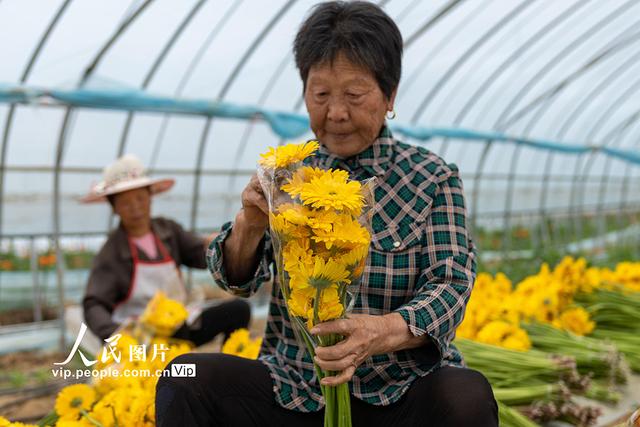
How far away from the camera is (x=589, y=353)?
2.74m

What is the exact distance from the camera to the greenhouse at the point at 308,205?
1.38 m

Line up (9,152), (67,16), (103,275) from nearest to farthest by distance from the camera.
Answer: (103,275) < (67,16) < (9,152)

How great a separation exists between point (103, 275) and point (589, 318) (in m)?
2.37

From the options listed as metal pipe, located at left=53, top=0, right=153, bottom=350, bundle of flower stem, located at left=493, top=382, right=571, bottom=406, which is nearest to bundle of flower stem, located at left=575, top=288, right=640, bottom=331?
bundle of flower stem, located at left=493, top=382, right=571, bottom=406

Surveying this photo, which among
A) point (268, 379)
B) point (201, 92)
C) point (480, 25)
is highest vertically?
point (480, 25)

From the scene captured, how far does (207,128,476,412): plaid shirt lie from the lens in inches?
55.1

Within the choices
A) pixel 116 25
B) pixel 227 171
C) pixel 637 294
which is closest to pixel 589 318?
pixel 637 294

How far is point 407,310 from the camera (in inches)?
51.5

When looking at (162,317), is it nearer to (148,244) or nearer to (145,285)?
(145,285)

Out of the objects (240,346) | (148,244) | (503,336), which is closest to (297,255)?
(240,346)

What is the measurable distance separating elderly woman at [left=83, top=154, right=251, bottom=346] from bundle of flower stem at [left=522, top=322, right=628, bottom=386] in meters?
1.33

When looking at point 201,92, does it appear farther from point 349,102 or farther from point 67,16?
point 349,102

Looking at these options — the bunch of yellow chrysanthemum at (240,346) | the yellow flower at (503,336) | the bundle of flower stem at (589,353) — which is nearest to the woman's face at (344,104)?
the bunch of yellow chrysanthemum at (240,346)

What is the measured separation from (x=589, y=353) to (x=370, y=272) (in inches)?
66.2
